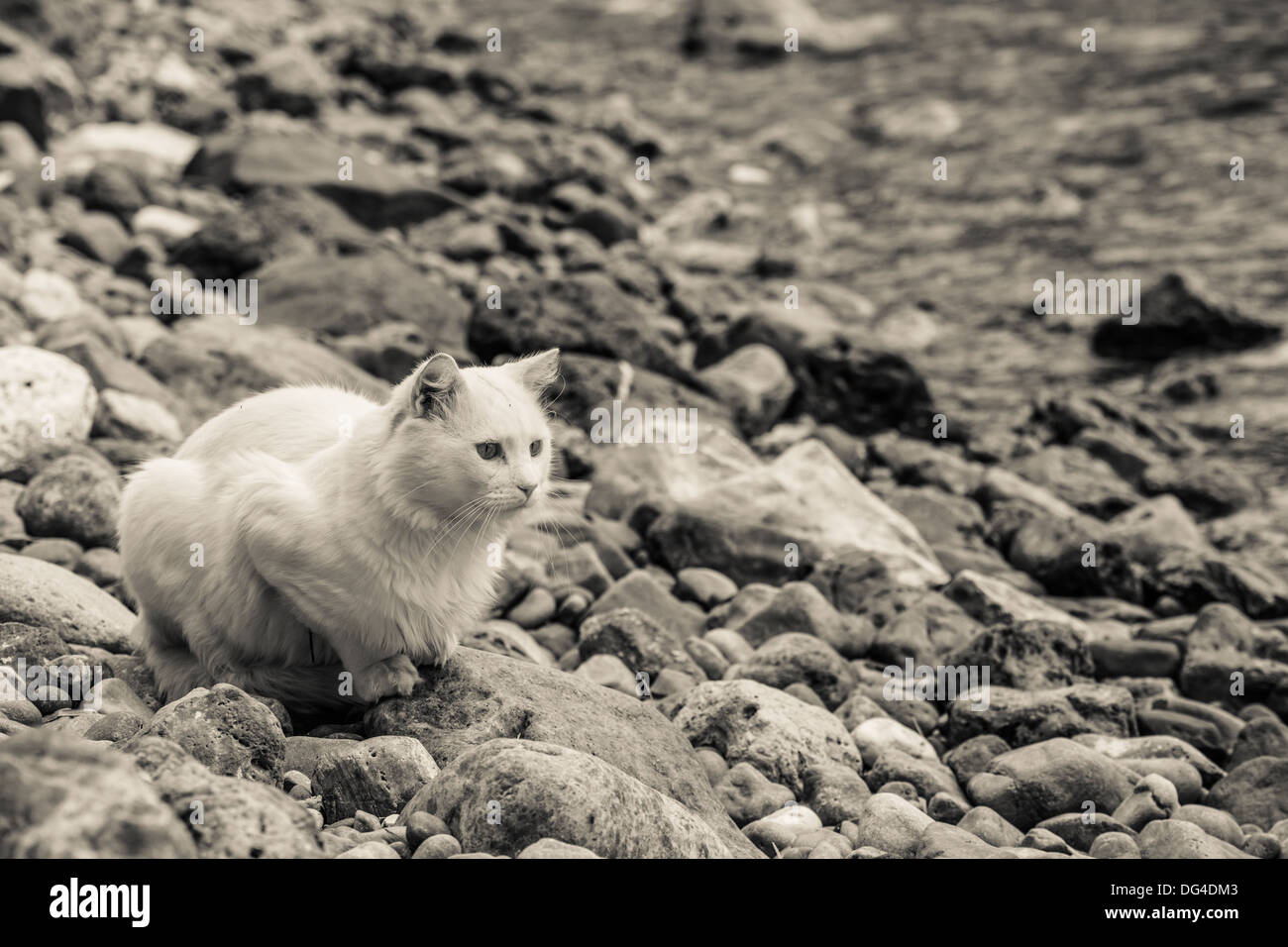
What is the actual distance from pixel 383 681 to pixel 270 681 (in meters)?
0.38

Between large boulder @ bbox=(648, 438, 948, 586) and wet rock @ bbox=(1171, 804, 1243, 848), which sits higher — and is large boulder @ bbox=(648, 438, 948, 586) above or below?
above

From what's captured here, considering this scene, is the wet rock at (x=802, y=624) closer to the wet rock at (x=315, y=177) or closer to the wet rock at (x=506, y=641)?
the wet rock at (x=506, y=641)

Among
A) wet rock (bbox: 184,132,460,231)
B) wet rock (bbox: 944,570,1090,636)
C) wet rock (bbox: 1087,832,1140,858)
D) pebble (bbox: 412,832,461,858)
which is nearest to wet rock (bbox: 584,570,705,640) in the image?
wet rock (bbox: 944,570,1090,636)

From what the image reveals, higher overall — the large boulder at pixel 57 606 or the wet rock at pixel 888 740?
the large boulder at pixel 57 606

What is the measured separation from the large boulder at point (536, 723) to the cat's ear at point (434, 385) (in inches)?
35.8

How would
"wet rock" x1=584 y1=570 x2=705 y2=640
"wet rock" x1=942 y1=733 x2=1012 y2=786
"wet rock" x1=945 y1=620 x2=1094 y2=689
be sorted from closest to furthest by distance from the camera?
"wet rock" x1=942 y1=733 x2=1012 y2=786 < "wet rock" x1=945 y1=620 x2=1094 y2=689 < "wet rock" x1=584 y1=570 x2=705 y2=640

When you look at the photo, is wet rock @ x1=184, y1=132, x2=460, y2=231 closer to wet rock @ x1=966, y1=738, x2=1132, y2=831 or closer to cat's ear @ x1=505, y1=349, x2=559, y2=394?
cat's ear @ x1=505, y1=349, x2=559, y2=394

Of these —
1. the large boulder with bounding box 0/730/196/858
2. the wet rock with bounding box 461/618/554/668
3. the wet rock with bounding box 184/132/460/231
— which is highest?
the wet rock with bounding box 184/132/460/231

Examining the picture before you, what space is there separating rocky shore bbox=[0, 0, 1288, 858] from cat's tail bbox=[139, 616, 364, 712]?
0.09 m

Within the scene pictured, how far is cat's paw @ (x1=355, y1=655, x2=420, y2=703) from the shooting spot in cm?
415

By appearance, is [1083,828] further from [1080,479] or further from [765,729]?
[1080,479]

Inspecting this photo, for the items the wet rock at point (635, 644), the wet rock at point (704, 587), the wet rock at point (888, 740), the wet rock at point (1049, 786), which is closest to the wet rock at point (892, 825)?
the wet rock at point (1049, 786)

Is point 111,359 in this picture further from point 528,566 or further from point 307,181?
point 307,181

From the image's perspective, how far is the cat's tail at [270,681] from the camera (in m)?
4.23
